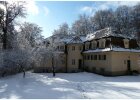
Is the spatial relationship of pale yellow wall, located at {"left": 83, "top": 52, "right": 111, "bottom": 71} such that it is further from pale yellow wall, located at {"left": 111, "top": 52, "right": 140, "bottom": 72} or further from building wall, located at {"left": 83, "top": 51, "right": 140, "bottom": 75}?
pale yellow wall, located at {"left": 111, "top": 52, "right": 140, "bottom": 72}

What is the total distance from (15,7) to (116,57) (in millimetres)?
20320

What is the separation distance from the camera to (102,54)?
32.5 metres

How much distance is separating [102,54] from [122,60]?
329 centimetres

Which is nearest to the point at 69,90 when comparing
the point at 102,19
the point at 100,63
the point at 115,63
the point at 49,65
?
the point at 115,63

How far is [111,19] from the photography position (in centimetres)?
5922

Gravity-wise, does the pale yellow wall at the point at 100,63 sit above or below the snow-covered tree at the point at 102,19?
below

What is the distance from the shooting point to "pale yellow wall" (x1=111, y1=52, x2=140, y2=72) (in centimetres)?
3064

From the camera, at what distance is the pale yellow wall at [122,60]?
1206 inches

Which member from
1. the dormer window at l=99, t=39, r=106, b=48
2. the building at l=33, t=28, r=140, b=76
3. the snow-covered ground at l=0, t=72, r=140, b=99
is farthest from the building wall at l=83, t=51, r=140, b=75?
the snow-covered ground at l=0, t=72, r=140, b=99

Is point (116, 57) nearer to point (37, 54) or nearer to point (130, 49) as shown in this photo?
point (130, 49)

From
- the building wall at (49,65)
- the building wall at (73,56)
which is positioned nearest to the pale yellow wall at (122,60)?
the building wall at (73,56)

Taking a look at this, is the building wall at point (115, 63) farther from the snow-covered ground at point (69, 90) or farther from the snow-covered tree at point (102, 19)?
the snow-covered tree at point (102, 19)

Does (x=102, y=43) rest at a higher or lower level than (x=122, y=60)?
higher

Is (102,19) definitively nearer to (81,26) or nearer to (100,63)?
(81,26)
